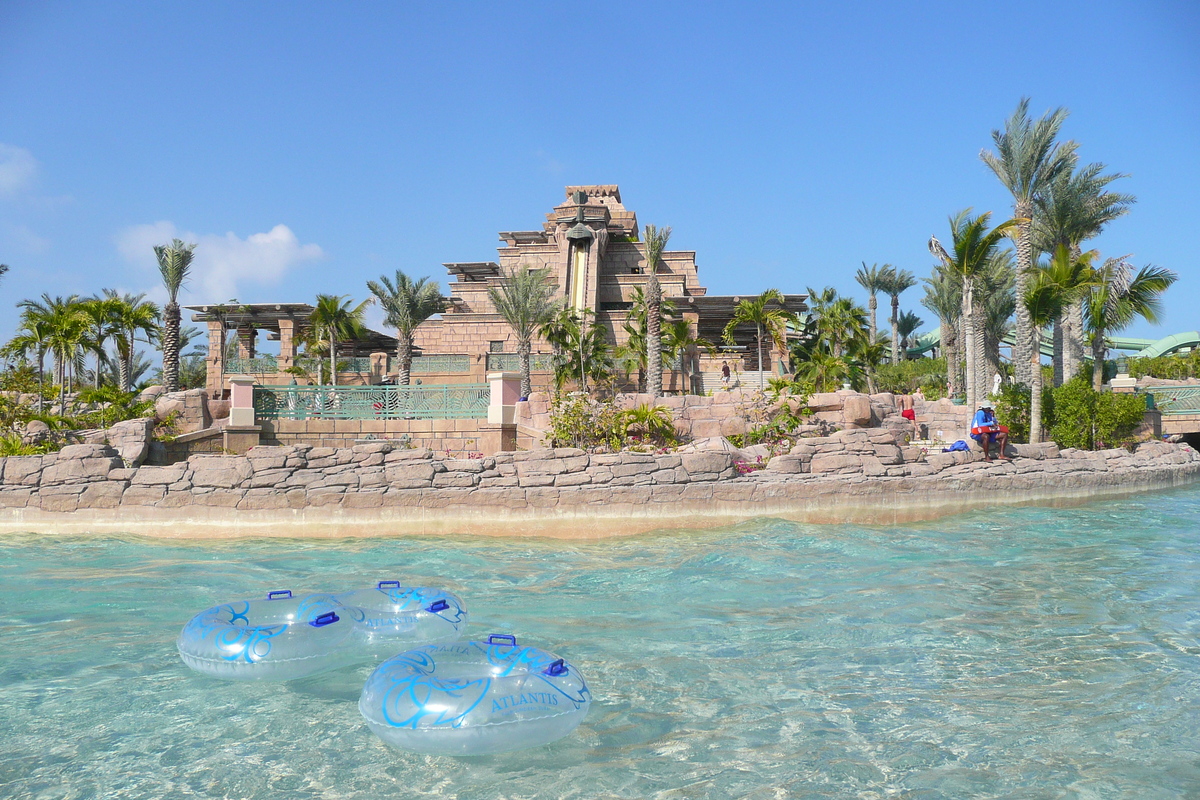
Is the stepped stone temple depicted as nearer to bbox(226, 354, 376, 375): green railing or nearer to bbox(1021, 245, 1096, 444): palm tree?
bbox(226, 354, 376, 375): green railing

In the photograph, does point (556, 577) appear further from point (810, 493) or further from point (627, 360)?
point (627, 360)

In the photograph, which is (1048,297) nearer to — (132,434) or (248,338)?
(132,434)

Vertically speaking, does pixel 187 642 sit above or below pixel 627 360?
below

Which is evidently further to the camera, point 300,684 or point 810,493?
point 810,493

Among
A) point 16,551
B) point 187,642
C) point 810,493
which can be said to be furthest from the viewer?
point 810,493

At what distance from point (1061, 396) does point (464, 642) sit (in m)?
18.4

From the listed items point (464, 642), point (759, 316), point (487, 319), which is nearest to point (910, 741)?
point (464, 642)

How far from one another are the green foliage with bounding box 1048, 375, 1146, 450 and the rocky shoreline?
23.7 feet

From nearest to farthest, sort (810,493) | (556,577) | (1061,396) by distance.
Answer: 1. (556,577)
2. (810,493)
3. (1061,396)

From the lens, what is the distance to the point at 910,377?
128 ft

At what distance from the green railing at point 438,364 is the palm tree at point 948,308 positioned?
22029mm

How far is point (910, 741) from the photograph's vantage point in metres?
4.57

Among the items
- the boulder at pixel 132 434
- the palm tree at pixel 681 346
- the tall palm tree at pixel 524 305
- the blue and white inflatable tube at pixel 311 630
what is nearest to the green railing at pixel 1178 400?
the palm tree at pixel 681 346

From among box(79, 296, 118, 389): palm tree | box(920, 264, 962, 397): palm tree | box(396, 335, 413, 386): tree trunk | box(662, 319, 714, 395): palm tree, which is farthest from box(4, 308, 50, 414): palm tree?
box(920, 264, 962, 397): palm tree
